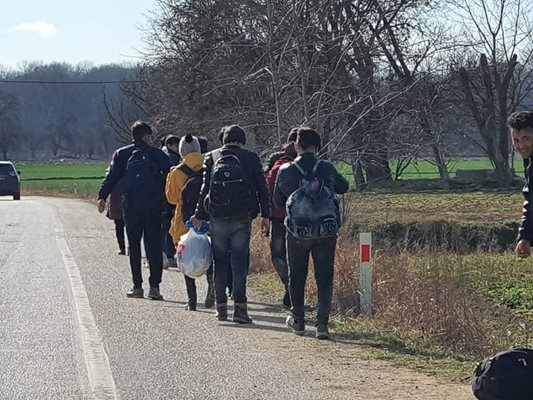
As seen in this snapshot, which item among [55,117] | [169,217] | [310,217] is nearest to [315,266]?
[310,217]

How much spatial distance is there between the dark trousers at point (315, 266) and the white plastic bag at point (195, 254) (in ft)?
5.23

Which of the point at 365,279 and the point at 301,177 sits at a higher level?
the point at 301,177

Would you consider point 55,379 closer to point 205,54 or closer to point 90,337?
point 90,337

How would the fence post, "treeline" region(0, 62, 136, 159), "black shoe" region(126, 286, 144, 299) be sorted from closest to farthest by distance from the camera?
the fence post < "black shoe" region(126, 286, 144, 299) < "treeline" region(0, 62, 136, 159)

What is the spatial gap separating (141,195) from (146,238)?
0.55 meters

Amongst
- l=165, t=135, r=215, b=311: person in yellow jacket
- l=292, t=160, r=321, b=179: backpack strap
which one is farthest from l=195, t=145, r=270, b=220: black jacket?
l=292, t=160, r=321, b=179: backpack strap

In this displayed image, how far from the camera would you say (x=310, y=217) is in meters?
9.77

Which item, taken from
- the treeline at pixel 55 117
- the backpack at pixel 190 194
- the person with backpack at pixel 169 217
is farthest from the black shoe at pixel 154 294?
the treeline at pixel 55 117

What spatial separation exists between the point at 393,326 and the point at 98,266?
275 inches

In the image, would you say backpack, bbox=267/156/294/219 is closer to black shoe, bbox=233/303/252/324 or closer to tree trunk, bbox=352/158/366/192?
black shoe, bbox=233/303/252/324

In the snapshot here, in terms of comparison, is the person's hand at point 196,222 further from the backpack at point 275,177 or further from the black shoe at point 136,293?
the black shoe at point 136,293

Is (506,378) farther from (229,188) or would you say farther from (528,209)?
(229,188)

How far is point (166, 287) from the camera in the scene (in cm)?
1398

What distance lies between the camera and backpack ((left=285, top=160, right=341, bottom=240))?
32.1ft
